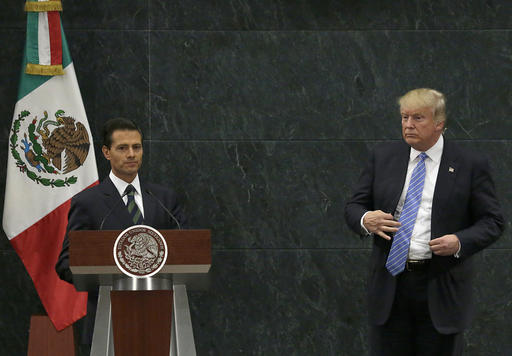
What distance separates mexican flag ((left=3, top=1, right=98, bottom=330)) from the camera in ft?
14.6

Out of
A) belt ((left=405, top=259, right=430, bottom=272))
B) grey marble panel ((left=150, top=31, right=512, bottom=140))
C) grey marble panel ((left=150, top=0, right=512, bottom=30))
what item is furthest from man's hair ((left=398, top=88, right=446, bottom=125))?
grey marble panel ((left=150, top=0, right=512, bottom=30))

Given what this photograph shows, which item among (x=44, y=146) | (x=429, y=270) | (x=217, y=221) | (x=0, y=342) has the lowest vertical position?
(x=0, y=342)

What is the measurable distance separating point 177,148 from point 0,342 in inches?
63.4

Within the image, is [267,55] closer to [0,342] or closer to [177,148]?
[177,148]


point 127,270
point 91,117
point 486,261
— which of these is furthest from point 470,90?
point 127,270

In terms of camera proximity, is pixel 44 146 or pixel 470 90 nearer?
pixel 44 146

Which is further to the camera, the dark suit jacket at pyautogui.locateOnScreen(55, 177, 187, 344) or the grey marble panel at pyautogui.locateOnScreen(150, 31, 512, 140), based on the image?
the grey marble panel at pyautogui.locateOnScreen(150, 31, 512, 140)

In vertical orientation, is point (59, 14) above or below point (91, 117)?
above

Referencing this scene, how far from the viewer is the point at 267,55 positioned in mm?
4938

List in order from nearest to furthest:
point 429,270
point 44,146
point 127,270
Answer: point 127,270
point 429,270
point 44,146

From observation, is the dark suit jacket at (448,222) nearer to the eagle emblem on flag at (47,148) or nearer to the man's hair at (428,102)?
the man's hair at (428,102)

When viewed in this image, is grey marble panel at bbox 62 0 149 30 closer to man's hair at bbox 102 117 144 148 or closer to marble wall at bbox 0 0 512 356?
marble wall at bbox 0 0 512 356

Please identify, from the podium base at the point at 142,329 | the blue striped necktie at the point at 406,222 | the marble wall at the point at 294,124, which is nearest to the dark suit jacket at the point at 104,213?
the podium base at the point at 142,329

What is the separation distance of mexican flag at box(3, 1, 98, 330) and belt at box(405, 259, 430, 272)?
6.56 feet
